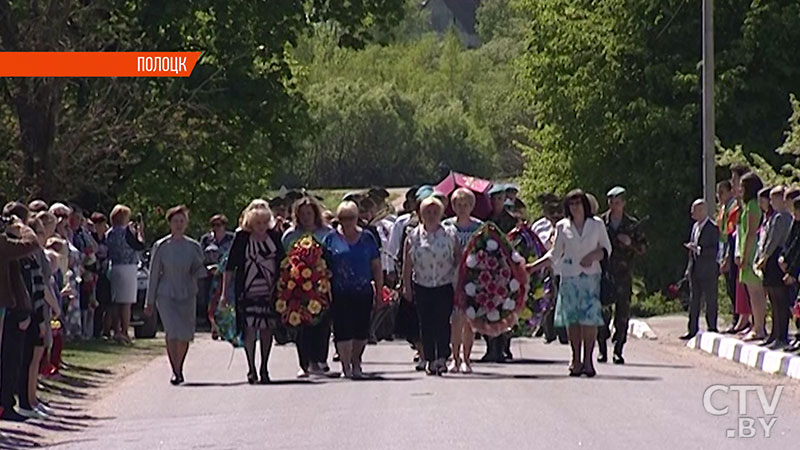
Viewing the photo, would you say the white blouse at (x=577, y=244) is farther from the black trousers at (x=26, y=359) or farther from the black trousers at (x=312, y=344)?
the black trousers at (x=26, y=359)

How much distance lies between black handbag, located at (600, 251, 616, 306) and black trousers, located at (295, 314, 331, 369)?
2.86 meters

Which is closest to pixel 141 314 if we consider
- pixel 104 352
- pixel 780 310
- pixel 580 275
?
pixel 104 352

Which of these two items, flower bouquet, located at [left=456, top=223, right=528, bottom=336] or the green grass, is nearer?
flower bouquet, located at [left=456, top=223, right=528, bottom=336]

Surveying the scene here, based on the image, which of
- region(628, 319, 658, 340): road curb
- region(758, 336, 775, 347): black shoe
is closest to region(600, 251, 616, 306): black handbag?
region(758, 336, 775, 347): black shoe

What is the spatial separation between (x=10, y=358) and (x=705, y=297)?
11.1 meters

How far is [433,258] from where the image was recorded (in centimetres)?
1816

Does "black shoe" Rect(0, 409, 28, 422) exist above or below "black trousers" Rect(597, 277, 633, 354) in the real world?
below

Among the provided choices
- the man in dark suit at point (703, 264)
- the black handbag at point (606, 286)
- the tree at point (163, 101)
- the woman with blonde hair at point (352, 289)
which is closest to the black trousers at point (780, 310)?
the black handbag at point (606, 286)

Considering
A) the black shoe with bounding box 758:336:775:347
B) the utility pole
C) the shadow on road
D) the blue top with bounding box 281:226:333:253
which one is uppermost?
the utility pole

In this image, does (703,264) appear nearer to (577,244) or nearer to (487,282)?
(577,244)

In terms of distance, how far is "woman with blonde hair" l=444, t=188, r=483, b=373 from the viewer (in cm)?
1852

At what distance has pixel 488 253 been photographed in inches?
725

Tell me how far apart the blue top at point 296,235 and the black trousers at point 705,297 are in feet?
20.0

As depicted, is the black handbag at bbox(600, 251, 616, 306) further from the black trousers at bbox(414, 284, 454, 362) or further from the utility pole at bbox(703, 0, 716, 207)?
the utility pole at bbox(703, 0, 716, 207)
